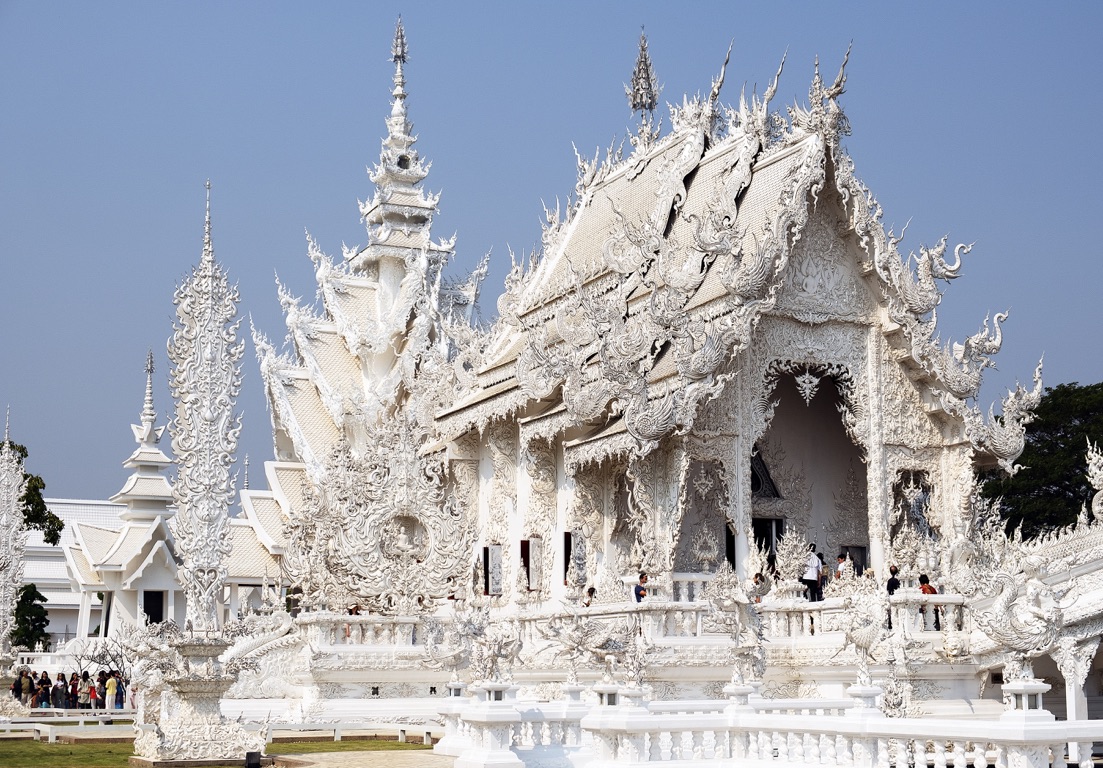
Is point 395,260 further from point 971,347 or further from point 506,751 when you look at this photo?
point 506,751

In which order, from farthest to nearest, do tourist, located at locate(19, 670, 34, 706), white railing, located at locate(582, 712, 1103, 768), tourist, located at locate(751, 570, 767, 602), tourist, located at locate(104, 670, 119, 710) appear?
tourist, located at locate(19, 670, 34, 706) → tourist, located at locate(104, 670, 119, 710) → tourist, located at locate(751, 570, 767, 602) → white railing, located at locate(582, 712, 1103, 768)

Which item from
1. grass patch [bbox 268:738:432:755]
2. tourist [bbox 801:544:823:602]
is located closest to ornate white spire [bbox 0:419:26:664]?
grass patch [bbox 268:738:432:755]

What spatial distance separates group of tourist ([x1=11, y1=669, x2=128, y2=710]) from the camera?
24.2 m

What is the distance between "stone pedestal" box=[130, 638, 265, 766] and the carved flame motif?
6904mm

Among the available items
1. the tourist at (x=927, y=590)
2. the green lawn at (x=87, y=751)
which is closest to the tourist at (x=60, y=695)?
the green lawn at (x=87, y=751)

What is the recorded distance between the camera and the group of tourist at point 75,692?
24.2 metres

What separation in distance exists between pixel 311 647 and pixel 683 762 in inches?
339

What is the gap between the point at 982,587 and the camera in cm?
1536

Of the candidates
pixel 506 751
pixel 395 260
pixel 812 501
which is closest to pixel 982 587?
pixel 812 501

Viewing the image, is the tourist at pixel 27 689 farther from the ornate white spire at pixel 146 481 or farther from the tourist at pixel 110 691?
the ornate white spire at pixel 146 481

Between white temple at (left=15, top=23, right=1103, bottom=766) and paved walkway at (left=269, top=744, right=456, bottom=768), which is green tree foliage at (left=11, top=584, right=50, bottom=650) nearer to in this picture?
white temple at (left=15, top=23, right=1103, bottom=766)

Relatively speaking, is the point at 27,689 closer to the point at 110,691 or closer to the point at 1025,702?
the point at 110,691

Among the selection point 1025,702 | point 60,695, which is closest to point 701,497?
point 1025,702

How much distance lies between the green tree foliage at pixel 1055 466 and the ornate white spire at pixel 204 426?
2112cm
